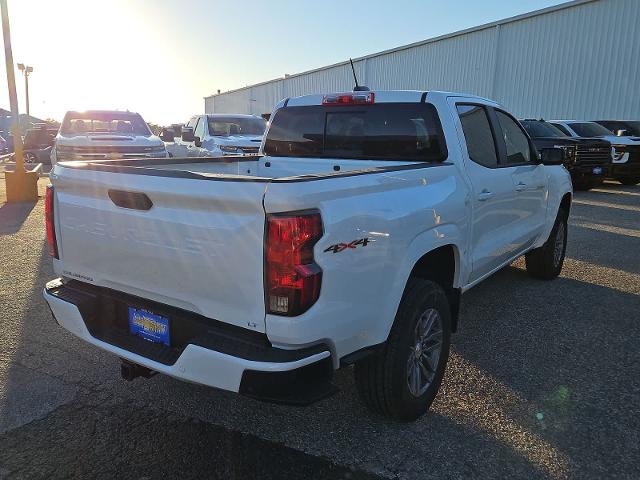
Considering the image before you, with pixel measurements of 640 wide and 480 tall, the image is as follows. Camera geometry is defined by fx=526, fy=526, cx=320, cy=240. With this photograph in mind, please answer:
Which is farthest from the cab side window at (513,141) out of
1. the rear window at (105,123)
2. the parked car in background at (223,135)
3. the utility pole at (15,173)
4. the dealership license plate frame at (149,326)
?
the utility pole at (15,173)

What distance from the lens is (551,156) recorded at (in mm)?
4895

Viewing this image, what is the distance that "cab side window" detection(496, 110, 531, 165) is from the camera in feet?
14.8

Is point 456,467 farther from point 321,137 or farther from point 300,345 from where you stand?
point 321,137

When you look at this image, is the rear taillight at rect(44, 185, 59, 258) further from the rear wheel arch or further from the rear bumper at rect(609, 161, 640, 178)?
the rear bumper at rect(609, 161, 640, 178)

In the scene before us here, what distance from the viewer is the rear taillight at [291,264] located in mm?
2146

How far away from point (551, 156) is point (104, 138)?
7577 millimetres

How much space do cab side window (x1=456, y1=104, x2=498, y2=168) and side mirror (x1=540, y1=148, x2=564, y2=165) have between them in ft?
3.12

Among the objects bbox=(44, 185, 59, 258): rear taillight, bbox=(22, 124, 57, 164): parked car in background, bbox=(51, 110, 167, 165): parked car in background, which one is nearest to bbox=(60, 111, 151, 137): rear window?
bbox=(51, 110, 167, 165): parked car in background

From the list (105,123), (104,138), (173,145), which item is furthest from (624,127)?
(104,138)

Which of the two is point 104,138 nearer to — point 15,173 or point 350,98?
point 15,173

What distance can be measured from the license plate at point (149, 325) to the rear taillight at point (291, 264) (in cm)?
70

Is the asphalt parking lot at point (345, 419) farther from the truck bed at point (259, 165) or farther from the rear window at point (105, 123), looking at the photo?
the rear window at point (105, 123)

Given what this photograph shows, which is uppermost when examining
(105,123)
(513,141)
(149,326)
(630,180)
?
(105,123)

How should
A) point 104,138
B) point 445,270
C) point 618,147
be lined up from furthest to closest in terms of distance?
point 618,147
point 104,138
point 445,270
